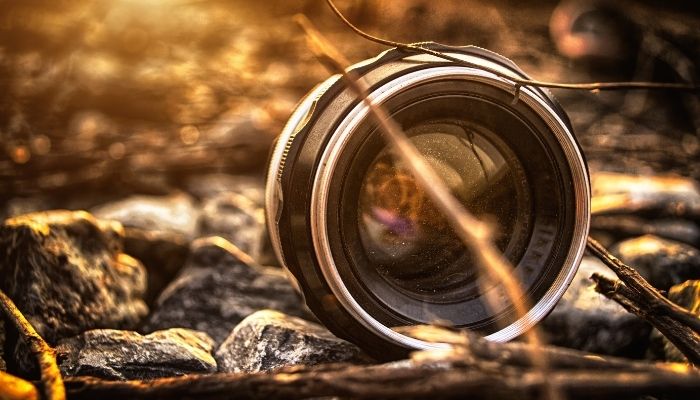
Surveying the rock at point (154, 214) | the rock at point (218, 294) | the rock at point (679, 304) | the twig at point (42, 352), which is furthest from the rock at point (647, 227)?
the twig at point (42, 352)

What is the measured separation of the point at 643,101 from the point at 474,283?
11.5 feet

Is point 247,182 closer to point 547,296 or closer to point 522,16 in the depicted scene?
point 547,296

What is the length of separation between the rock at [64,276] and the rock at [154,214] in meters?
0.49

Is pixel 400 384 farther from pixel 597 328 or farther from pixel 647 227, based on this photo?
pixel 647 227

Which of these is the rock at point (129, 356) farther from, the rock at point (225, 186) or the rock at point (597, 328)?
the rock at point (225, 186)

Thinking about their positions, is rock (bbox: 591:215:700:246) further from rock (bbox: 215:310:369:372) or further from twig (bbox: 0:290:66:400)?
twig (bbox: 0:290:66:400)

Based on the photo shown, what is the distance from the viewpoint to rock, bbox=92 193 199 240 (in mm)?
2451

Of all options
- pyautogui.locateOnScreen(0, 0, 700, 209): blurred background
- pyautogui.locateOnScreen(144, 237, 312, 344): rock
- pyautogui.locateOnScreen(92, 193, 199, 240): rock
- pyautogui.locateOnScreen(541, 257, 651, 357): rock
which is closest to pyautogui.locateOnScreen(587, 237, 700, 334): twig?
pyautogui.locateOnScreen(541, 257, 651, 357): rock

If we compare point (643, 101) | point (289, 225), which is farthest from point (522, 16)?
point (289, 225)

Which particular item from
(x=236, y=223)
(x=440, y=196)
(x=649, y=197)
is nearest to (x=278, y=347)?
(x=440, y=196)

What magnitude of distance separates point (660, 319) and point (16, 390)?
1.41 m

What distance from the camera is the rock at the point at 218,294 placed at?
1872 millimetres

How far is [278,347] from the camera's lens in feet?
5.00

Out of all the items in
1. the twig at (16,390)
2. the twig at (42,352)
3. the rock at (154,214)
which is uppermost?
the rock at (154,214)
